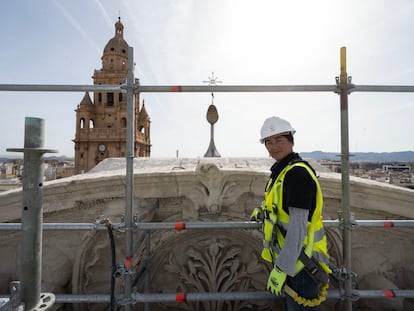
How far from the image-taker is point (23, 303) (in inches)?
64.2

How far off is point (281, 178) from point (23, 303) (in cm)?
197

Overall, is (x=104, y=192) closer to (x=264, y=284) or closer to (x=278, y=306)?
(x=264, y=284)

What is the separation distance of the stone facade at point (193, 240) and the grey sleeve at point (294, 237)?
1080 millimetres

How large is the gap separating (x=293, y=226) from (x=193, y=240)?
1560 millimetres

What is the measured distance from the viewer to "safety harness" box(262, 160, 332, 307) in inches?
66.1

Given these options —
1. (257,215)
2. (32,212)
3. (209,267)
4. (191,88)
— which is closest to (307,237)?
(257,215)

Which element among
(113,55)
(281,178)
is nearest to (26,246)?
(281,178)

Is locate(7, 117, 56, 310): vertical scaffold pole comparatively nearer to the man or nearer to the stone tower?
the man

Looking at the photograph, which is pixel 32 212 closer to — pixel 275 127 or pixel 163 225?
pixel 163 225

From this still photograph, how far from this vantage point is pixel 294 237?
5.14 feet

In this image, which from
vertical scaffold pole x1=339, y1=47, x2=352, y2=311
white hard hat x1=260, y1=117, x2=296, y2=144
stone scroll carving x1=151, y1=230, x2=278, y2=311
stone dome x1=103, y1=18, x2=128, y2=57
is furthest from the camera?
stone dome x1=103, y1=18, x2=128, y2=57

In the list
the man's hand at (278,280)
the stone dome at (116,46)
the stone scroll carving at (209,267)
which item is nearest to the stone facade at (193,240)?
the stone scroll carving at (209,267)

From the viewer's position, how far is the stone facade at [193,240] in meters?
2.67

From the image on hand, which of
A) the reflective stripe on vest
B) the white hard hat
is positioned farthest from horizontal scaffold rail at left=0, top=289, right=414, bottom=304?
the white hard hat
